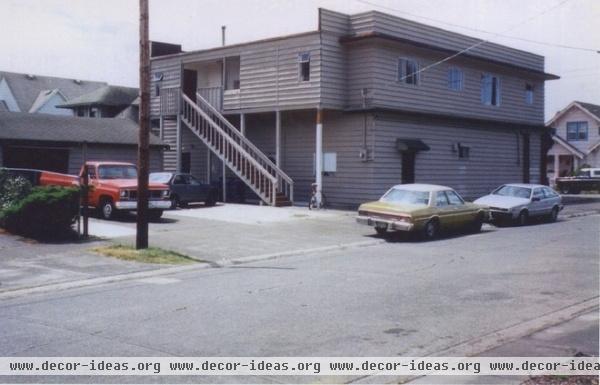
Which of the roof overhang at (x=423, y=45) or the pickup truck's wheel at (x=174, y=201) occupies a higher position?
the roof overhang at (x=423, y=45)

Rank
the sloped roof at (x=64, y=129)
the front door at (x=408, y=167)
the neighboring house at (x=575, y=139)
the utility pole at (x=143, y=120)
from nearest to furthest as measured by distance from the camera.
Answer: the utility pole at (x=143, y=120) < the sloped roof at (x=64, y=129) < the front door at (x=408, y=167) < the neighboring house at (x=575, y=139)

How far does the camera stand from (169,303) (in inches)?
366

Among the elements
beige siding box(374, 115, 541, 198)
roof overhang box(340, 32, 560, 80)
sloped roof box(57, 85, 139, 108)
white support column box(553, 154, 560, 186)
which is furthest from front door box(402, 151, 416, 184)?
white support column box(553, 154, 560, 186)

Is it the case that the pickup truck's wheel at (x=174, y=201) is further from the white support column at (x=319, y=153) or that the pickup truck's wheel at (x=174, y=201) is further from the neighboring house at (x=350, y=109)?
the white support column at (x=319, y=153)

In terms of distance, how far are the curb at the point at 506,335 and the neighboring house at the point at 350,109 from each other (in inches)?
671

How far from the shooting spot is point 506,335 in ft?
24.9

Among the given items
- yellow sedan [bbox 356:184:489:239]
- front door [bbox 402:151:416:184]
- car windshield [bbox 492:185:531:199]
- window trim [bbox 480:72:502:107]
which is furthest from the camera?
window trim [bbox 480:72:502:107]

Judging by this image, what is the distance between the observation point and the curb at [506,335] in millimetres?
6016

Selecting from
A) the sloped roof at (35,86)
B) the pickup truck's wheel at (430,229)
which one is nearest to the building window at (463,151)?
the pickup truck's wheel at (430,229)

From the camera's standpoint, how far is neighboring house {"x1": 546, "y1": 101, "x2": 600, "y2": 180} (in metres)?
53.2

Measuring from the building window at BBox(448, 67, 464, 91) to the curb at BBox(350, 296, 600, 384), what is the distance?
21286 millimetres

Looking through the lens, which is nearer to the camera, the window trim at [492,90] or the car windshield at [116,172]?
the car windshield at [116,172]

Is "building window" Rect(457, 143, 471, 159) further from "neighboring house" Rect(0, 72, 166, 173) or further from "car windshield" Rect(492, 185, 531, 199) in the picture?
"neighboring house" Rect(0, 72, 166, 173)

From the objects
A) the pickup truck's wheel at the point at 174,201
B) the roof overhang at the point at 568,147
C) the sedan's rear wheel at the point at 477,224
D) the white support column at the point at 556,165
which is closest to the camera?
the sedan's rear wheel at the point at 477,224
